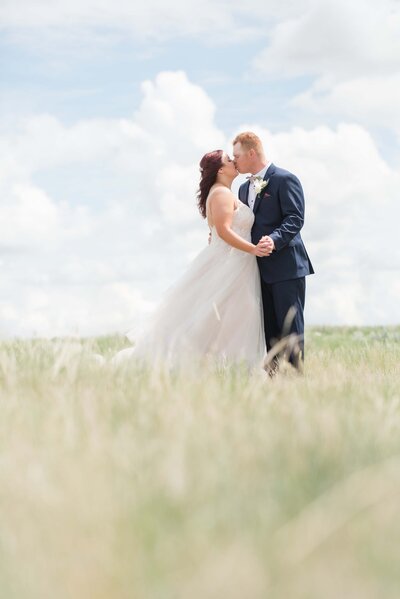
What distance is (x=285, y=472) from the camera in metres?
3.46

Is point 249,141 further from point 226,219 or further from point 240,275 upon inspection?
point 240,275

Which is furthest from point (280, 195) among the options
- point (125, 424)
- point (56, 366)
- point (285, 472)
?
point (285, 472)

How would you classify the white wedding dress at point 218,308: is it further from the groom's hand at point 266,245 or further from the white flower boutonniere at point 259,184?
the groom's hand at point 266,245

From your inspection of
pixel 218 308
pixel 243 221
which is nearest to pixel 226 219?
pixel 243 221

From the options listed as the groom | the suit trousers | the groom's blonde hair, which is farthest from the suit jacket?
the groom's blonde hair

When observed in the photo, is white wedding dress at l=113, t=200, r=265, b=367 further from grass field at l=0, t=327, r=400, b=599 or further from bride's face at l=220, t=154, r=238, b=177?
grass field at l=0, t=327, r=400, b=599

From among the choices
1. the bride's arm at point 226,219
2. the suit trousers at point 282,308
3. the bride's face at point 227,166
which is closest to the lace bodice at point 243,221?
the bride's arm at point 226,219

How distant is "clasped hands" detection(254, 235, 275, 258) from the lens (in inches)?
352

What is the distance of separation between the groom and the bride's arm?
1.03 feet

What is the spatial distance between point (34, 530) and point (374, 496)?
1314mm

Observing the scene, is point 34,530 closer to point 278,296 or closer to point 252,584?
point 252,584

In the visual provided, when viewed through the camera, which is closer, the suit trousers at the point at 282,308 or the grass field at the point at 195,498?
the grass field at the point at 195,498

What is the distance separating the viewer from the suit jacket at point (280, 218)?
30.4 ft

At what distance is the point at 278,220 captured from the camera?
9.37 m
